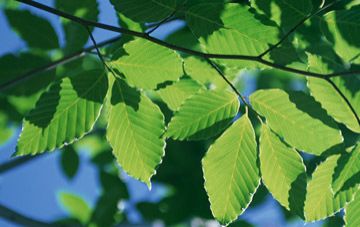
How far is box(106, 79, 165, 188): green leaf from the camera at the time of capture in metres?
1.18

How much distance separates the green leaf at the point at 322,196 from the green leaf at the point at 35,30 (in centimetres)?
85

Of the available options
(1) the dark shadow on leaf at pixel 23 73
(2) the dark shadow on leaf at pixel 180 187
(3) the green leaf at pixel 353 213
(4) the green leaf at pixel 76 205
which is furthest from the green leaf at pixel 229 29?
(4) the green leaf at pixel 76 205

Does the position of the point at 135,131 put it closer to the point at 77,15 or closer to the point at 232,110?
the point at 232,110

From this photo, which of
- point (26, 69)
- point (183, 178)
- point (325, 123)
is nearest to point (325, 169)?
point (325, 123)

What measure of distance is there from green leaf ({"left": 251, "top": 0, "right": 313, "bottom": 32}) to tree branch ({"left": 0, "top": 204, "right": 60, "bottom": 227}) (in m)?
0.96

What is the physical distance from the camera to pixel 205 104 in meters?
1.20

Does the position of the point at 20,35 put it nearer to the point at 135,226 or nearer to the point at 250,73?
the point at 135,226

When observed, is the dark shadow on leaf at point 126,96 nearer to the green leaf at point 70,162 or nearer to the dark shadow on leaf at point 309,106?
the dark shadow on leaf at point 309,106

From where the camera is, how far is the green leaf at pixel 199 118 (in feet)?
3.89

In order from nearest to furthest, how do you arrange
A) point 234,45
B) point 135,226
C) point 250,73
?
1. point 234,45
2. point 135,226
3. point 250,73

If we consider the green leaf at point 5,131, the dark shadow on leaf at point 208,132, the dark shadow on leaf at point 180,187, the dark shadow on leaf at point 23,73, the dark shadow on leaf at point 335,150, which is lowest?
the dark shadow on leaf at point 180,187

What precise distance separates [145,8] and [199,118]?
9.6 inches

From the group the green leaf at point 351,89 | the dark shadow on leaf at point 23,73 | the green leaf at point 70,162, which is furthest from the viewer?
the green leaf at point 70,162

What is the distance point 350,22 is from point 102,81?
50 cm
